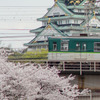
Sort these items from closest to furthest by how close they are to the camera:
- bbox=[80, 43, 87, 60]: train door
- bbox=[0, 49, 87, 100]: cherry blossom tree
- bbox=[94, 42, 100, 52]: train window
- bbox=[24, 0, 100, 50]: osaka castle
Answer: bbox=[0, 49, 87, 100]: cherry blossom tree, bbox=[94, 42, 100, 52]: train window, bbox=[80, 43, 87, 60]: train door, bbox=[24, 0, 100, 50]: osaka castle

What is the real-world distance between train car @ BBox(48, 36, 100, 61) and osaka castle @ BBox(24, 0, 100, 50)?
1361 inches

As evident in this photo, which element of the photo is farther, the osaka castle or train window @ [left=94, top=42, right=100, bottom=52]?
the osaka castle

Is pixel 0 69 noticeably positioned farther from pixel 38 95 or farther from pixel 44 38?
pixel 44 38

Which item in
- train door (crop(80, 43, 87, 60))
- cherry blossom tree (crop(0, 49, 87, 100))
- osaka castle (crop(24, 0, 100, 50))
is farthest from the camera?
osaka castle (crop(24, 0, 100, 50))

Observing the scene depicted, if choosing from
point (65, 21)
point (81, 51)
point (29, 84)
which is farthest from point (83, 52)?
point (65, 21)

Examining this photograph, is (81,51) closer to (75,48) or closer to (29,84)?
(75,48)

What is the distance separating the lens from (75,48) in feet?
114

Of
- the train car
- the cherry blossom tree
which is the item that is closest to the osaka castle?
the train car

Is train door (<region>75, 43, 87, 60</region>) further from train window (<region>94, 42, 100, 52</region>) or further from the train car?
A: train window (<region>94, 42, 100, 52</region>)

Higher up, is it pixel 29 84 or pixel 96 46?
pixel 96 46

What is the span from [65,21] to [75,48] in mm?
40691

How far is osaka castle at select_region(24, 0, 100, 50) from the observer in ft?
232

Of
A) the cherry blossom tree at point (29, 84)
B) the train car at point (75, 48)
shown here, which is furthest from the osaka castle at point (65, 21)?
the cherry blossom tree at point (29, 84)

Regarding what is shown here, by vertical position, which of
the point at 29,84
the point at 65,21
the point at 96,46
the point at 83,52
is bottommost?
the point at 83,52
